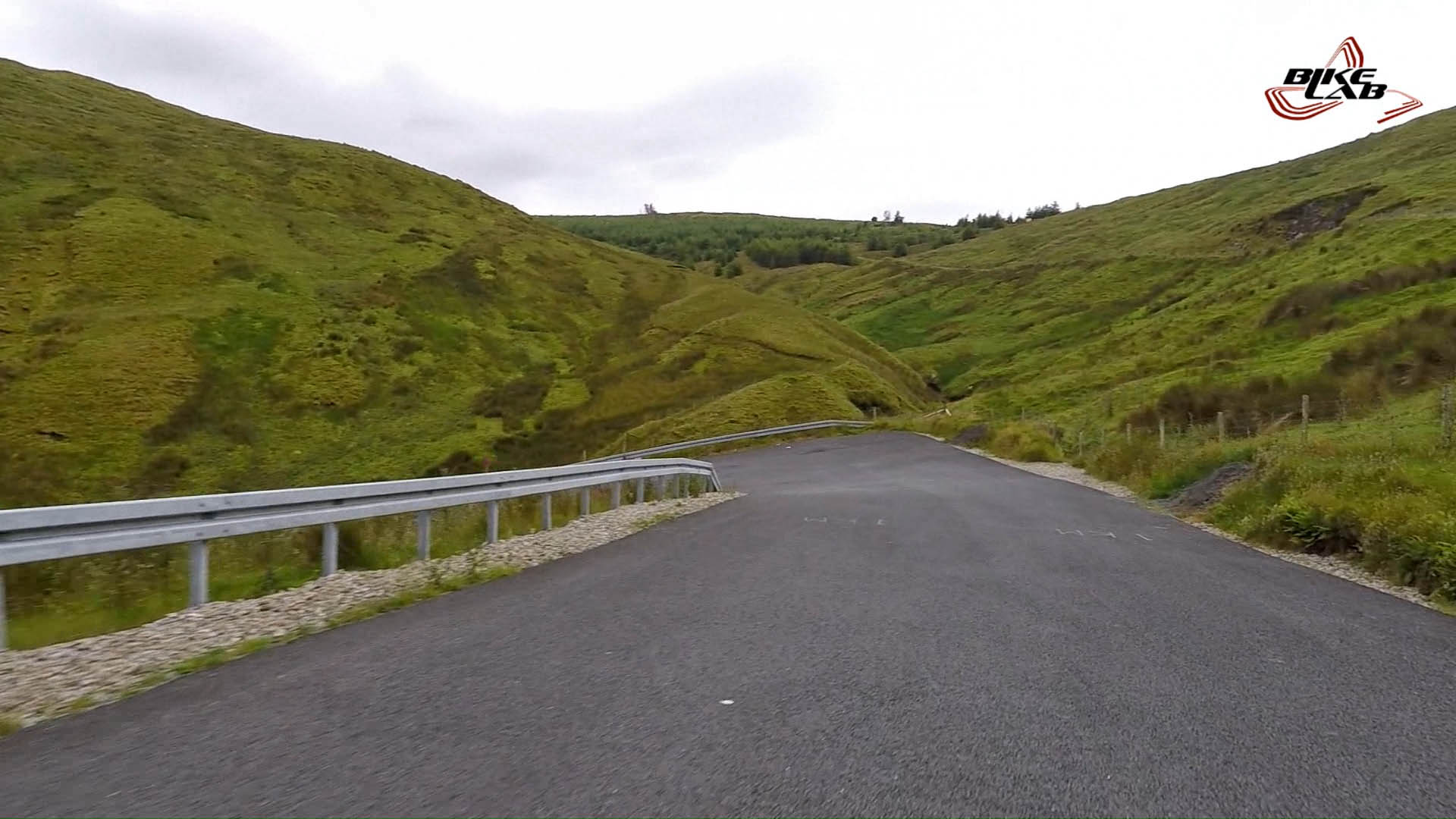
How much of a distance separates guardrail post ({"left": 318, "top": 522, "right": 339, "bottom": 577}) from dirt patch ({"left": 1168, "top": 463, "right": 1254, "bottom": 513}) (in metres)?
11.9

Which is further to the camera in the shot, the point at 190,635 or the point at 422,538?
the point at 422,538

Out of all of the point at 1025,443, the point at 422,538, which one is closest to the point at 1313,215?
the point at 1025,443

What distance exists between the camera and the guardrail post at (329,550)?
28.4ft

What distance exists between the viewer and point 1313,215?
73875 millimetres

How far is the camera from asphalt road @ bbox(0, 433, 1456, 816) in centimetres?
358

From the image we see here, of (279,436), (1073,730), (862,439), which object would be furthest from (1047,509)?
(279,436)

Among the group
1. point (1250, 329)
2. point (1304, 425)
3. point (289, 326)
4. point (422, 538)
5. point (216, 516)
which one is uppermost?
point (289, 326)

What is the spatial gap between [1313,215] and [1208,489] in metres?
71.7

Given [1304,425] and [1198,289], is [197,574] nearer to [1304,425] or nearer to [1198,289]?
[1304,425]

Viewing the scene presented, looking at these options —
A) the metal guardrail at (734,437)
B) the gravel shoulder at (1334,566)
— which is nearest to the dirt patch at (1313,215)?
the metal guardrail at (734,437)

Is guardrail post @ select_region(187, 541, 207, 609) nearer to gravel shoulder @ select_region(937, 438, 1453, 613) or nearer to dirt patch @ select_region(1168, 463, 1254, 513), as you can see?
gravel shoulder @ select_region(937, 438, 1453, 613)

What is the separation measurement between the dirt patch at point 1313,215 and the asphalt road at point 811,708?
7373 cm

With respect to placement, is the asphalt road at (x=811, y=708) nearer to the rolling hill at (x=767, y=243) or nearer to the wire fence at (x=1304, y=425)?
the wire fence at (x=1304, y=425)

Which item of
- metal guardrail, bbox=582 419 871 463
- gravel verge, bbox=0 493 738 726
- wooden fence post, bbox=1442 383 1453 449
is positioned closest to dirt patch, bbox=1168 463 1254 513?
wooden fence post, bbox=1442 383 1453 449
